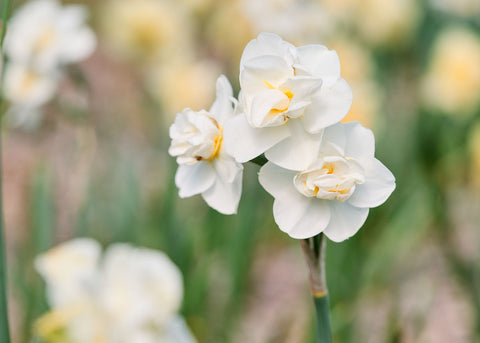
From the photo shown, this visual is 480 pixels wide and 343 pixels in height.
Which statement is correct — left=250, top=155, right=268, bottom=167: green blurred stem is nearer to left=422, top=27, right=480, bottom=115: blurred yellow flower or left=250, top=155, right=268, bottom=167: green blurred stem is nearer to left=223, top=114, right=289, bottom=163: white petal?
left=223, top=114, right=289, bottom=163: white petal

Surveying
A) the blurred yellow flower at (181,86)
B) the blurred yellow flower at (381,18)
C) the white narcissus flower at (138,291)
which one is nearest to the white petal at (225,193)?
the white narcissus flower at (138,291)

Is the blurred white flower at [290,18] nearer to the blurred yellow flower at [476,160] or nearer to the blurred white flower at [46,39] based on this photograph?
the blurred yellow flower at [476,160]

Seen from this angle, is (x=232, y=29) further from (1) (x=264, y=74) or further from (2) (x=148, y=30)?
(1) (x=264, y=74)

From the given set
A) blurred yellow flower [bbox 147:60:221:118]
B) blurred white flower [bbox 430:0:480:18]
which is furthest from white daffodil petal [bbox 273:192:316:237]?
blurred white flower [bbox 430:0:480:18]

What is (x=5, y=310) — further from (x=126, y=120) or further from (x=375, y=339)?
(x=126, y=120)

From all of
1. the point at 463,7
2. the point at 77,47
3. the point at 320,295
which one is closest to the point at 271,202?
the point at 77,47

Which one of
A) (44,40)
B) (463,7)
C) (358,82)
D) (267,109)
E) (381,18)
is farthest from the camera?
(463,7)

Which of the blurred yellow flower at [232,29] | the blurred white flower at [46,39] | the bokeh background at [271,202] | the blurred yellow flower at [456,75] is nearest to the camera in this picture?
the blurred white flower at [46,39]

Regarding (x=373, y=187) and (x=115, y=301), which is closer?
(x=373, y=187)
